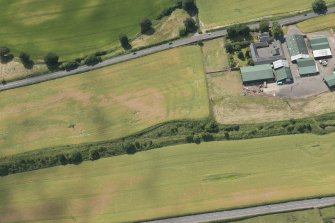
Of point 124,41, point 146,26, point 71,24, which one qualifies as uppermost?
point 71,24

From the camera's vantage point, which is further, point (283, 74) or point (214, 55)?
point (214, 55)

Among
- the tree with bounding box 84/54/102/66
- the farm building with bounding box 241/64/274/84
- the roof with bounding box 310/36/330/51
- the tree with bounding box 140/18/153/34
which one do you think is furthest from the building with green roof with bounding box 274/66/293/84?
the tree with bounding box 84/54/102/66

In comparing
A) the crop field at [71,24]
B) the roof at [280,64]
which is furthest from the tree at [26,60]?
the roof at [280,64]

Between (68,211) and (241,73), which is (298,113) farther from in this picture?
(68,211)

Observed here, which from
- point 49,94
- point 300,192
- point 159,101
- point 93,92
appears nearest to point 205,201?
point 300,192

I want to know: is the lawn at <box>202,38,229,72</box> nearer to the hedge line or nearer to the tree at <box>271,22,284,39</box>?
the tree at <box>271,22,284,39</box>

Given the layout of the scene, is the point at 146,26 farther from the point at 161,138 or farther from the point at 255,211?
the point at 255,211

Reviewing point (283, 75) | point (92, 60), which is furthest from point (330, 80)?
point (92, 60)
